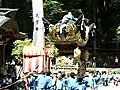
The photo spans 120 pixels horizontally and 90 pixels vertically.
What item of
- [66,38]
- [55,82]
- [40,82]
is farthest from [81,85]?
[66,38]

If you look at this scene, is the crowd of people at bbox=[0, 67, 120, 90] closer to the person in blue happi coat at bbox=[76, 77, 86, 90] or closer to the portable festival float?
the person in blue happi coat at bbox=[76, 77, 86, 90]

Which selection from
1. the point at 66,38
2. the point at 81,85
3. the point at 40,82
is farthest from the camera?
the point at 66,38

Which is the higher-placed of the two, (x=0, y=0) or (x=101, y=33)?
(x=0, y=0)

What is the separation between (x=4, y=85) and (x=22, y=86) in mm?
1004

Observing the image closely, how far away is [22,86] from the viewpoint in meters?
16.0

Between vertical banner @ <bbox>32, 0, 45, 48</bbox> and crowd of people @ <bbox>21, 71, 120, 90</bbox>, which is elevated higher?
vertical banner @ <bbox>32, 0, 45, 48</bbox>

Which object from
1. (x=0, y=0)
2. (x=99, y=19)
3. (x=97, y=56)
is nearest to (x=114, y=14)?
(x=99, y=19)

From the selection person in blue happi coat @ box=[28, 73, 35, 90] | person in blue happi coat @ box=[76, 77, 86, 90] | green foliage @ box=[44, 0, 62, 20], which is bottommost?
person in blue happi coat @ box=[76, 77, 86, 90]

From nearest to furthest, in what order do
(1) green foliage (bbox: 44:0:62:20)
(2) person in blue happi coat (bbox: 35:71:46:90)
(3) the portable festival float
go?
1. (2) person in blue happi coat (bbox: 35:71:46:90)
2. (3) the portable festival float
3. (1) green foliage (bbox: 44:0:62:20)

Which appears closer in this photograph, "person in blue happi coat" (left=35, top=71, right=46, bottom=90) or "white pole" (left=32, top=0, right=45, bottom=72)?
"person in blue happi coat" (left=35, top=71, right=46, bottom=90)

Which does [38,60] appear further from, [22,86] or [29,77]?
[22,86]

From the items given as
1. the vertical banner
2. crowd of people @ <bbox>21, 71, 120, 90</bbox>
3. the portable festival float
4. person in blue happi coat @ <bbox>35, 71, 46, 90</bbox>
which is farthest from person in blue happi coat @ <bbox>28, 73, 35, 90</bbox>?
the vertical banner

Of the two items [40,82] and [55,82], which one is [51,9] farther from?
[40,82]

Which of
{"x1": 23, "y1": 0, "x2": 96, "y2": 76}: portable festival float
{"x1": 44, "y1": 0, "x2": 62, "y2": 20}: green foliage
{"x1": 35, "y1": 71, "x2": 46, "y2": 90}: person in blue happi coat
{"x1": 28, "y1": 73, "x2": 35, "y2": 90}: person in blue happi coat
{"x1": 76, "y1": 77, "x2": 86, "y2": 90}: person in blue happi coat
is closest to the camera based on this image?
{"x1": 35, "y1": 71, "x2": 46, "y2": 90}: person in blue happi coat
